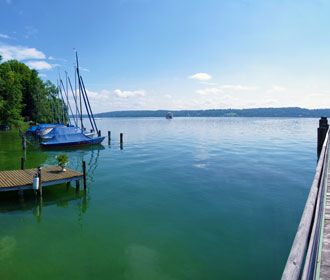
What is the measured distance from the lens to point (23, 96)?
247 ft

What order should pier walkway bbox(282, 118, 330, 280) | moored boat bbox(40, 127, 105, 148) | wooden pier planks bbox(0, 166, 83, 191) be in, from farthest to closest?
moored boat bbox(40, 127, 105, 148)
wooden pier planks bbox(0, 166, 83, 191)
pier walkway bbox(282, 118, 330, 280)

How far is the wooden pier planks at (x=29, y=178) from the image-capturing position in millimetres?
13143

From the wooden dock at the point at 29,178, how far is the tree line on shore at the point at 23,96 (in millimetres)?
44059

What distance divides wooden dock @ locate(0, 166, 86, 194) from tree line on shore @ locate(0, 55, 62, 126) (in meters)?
44.1

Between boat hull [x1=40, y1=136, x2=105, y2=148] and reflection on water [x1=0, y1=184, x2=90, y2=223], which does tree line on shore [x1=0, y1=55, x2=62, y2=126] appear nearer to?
boat hull [x1=40, y1=136, x2=105, y2=148]

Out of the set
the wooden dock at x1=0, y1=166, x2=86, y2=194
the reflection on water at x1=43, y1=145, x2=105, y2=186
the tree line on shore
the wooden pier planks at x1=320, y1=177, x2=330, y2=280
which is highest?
the tree line on shore

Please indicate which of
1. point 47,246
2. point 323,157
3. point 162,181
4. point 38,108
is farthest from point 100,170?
point 38,108

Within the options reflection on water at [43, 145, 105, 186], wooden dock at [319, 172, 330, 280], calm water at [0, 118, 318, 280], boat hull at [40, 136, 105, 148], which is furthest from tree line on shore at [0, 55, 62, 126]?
wooden dock at [319, 172, 330, 280]

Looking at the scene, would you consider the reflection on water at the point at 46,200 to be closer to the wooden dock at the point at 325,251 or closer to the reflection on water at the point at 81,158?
the reflection on water at the point at 81,158

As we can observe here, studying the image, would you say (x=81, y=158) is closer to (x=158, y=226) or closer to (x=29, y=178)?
(x=29, y=178)

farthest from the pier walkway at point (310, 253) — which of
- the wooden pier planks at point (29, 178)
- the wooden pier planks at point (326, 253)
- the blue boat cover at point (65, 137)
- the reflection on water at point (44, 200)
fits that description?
the blue boat cover at point (65, 137)

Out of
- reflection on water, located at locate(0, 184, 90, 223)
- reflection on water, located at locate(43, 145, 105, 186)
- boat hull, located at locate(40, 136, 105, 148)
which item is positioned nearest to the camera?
reflection on water, located at locate(0, 184, 90, 223)

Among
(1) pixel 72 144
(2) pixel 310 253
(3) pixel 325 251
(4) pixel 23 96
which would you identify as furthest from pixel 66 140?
(4) pixel 23 96

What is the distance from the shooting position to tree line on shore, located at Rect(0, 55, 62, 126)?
5634cm
